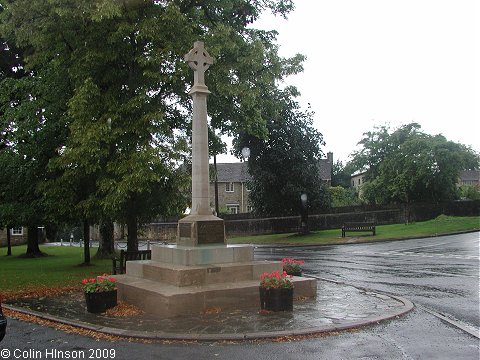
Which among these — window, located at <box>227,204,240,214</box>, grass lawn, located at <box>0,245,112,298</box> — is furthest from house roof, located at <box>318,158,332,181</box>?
grass lawn, located at <box>0,245,112,298</box>

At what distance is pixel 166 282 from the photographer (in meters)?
10.8

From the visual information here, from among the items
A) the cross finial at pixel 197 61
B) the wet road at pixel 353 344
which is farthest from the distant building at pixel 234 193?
the wet road at pixel 353 344

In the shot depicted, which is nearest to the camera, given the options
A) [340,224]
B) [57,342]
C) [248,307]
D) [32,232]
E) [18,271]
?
[57,342]

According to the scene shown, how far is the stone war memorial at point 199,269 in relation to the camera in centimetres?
990

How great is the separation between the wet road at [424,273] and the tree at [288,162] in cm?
1372

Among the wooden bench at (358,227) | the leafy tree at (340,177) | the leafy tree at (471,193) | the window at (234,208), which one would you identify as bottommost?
the wooden bench at (358,227)

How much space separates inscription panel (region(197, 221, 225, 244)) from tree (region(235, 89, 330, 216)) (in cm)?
2646

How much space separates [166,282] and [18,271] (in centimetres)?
1174

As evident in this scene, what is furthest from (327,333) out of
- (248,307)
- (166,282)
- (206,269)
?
(166,282)

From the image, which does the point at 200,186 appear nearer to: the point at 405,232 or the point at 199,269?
the point at 199,269

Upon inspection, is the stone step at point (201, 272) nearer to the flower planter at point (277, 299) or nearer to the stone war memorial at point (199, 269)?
the stone war memorial at point (199, 269)

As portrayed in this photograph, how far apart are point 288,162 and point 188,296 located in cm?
2988

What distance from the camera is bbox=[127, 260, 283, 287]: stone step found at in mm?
10406

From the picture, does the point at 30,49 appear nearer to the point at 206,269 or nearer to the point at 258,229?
the point at 206,269
